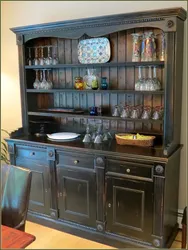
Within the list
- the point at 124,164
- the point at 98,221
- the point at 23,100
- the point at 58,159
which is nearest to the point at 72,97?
the point at 23,100

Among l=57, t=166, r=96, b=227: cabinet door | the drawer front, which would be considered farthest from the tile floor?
the drawer front

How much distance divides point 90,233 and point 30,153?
979 millimetres

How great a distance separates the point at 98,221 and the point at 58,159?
685 millimetres

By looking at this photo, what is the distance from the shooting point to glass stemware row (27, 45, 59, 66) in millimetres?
2877

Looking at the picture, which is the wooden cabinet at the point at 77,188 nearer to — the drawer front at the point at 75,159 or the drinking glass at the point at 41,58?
the drawer front at the point at 75,159

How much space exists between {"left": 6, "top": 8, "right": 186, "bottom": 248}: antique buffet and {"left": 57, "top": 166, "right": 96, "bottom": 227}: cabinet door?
0.03 ft

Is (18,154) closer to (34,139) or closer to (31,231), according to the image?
(34,139)

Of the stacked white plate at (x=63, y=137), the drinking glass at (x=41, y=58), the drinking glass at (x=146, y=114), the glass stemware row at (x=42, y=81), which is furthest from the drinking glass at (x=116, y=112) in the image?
the drinking glass at (x=41, y=58)

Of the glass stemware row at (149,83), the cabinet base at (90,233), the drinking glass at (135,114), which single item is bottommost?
the cabinet base at (90,233)

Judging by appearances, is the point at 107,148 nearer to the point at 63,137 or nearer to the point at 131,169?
the point at 131,169

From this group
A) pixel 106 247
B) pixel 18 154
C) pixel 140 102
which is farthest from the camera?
pixel 18 154

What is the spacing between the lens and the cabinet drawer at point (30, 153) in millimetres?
2742

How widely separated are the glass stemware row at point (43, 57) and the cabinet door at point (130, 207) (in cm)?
136

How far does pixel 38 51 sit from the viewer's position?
303 centimetres
